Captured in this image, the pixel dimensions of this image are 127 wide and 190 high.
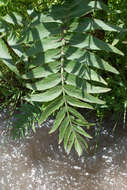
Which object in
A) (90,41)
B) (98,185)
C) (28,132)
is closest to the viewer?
(90,41)

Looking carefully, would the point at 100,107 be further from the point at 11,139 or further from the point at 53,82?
the point at 11,139

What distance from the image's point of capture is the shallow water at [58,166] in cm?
150

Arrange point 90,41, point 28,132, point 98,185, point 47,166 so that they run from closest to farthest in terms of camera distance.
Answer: point 90,41 → point 98,185 → point 47,166 → point 28,132

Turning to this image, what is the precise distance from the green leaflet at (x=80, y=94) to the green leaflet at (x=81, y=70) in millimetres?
61

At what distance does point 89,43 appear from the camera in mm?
1060

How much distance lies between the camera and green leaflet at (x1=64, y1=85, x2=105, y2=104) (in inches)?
42.2

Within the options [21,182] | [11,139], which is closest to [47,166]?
[21,182]

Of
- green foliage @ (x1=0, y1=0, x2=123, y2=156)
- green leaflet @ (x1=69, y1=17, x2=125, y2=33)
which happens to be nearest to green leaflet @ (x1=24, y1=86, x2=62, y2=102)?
green foliage @ (x1=0, y1=0, x2=123, y2=156)

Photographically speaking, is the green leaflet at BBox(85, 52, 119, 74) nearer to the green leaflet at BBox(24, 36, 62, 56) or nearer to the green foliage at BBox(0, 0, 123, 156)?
the green foliage at BBox(0, 0, 123, 156)

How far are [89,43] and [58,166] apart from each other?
2.63 feet

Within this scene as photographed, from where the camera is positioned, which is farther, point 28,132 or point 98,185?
point 28,132

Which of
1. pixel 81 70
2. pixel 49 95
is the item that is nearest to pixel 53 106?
pixel 49 95

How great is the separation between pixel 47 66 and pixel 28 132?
0.74 metres

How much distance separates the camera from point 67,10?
3.74ft
